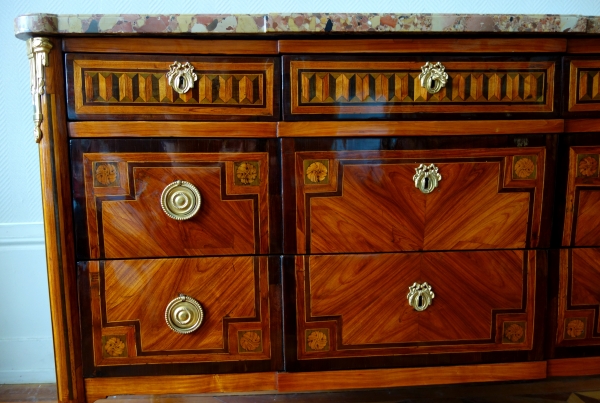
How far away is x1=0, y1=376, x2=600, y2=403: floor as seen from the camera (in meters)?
1.07

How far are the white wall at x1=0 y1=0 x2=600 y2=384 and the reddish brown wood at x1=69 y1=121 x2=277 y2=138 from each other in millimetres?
539

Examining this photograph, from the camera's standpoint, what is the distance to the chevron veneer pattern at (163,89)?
27.8 inches

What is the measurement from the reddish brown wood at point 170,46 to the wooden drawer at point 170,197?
14cm

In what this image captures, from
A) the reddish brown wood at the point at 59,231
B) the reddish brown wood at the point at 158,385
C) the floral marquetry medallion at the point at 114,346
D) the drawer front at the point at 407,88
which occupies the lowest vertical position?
the reddish brown wood at the point at 158,385

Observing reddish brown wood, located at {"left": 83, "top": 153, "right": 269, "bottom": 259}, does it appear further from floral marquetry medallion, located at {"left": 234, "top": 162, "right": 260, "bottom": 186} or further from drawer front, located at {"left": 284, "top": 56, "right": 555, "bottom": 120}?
drawer front, located at {"left": 284, "top": 56, "right": 555, "bottom": 120}

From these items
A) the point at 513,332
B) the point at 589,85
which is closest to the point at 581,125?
the point at 589,85

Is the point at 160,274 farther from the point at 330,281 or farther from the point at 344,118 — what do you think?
the point at 344,118

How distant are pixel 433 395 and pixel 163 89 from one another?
927 mm

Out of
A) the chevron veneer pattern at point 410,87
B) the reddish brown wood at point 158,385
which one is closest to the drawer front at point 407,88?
the chevron veneer pattern at point 410,87

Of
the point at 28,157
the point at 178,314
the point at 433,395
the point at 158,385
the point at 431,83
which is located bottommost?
the point at 433,395

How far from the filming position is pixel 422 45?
72cm

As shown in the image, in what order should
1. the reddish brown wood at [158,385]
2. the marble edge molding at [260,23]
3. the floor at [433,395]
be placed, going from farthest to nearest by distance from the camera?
the floor at [433,395]
the reddish brown wood at [158,385]
the marble edge molding at [260,23]

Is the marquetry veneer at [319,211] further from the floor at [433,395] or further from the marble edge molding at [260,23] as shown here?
the floor at [433,395]

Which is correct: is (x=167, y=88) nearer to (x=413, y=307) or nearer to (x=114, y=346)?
(x=114, y=346)
